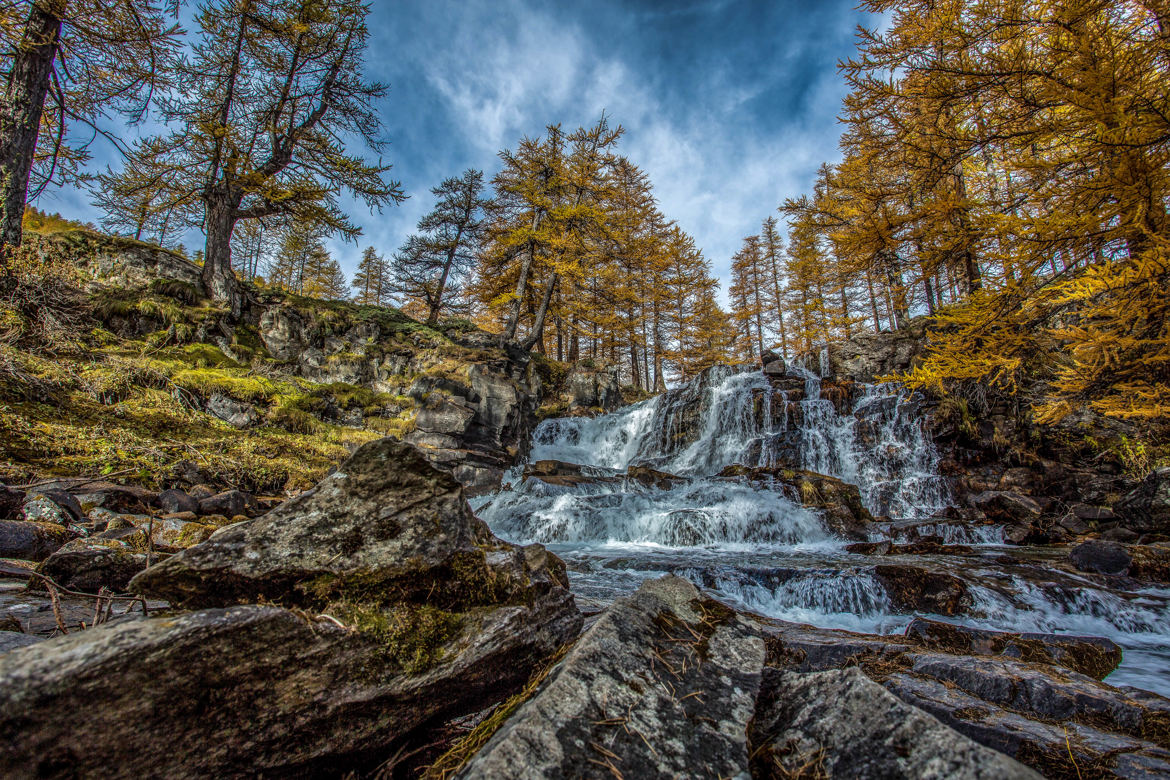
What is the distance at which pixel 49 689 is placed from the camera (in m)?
1.03

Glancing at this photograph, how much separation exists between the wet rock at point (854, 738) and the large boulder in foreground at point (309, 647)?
3.89ft

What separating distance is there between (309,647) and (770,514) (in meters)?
10.7

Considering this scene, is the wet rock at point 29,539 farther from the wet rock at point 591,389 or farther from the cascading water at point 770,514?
the wet rock at point 591,389

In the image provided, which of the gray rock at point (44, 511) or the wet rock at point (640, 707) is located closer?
the wet rock at point (640, 707)

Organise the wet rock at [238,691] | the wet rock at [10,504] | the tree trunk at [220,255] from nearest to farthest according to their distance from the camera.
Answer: the wet rock at [238,691], the wet rock at [10,504], the tree trunk at [220,255]

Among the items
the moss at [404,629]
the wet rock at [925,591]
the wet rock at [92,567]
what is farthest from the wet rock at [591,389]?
the moss at [404,629]

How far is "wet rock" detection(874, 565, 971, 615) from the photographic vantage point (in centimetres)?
540

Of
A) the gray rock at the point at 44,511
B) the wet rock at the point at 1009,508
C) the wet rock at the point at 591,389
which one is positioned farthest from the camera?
the wet rock at the point at 591,389

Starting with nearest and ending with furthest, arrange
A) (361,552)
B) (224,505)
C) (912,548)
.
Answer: (361,552), (224,505), (912,548)

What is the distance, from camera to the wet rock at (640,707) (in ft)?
4.19

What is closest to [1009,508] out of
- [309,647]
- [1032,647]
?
[1032,647]

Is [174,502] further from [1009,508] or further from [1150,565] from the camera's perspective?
[1009,508]

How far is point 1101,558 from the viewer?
6637 millimetres

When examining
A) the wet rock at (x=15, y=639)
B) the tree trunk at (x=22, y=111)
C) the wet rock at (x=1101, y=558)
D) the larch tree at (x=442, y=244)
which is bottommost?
the wet rock at (x=1101, y=558)
